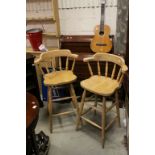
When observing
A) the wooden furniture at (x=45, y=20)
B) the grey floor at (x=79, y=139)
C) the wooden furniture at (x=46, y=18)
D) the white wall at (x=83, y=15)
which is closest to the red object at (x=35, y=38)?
the wooden furniture at (x=45, y=20)

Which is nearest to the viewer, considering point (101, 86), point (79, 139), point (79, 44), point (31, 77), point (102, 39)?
point (101, 86)

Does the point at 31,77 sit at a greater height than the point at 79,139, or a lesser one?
greater

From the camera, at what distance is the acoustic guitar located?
299 centimetres

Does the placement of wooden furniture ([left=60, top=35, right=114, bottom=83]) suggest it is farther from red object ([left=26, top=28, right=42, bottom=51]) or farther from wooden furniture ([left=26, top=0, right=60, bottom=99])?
red object ([left=26, top=28, right=42, bottom=51])

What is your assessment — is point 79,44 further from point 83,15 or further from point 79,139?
point 79,139

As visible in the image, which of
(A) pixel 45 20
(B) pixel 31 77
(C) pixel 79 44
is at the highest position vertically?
(A) pixel 45 20

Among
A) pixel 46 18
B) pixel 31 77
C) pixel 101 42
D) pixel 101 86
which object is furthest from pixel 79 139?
pixel 46 18

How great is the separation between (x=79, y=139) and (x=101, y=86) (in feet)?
2.18

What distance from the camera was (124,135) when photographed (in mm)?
2340

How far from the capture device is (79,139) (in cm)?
234

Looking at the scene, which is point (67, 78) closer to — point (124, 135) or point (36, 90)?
point (36, 90)

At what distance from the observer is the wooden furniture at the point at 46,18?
3.12 m
